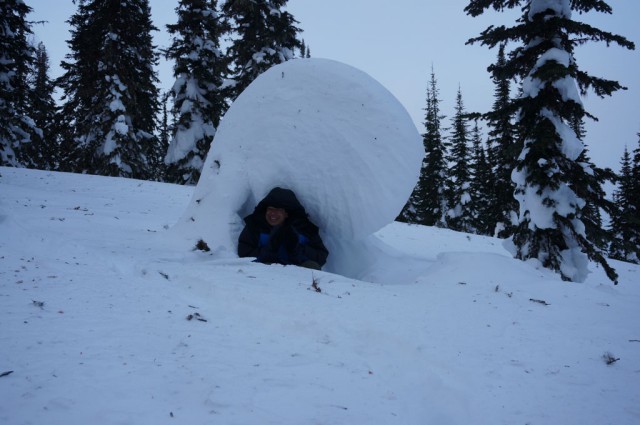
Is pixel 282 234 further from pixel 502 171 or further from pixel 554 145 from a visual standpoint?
pixel 502 171

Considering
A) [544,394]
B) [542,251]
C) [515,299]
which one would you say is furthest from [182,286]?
[542,251]

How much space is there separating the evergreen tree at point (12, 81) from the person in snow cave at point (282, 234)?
16042 mm

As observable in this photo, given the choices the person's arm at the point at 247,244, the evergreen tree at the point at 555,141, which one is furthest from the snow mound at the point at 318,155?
the evergreen tree at the point at 555,141

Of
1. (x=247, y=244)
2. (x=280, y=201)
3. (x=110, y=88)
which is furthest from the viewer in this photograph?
(x=110, y=88)

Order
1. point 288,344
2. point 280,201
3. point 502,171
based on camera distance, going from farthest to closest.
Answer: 1. point 502,171
2. point 280,201
3. point 288,344

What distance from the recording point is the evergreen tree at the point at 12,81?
1485 centimetres

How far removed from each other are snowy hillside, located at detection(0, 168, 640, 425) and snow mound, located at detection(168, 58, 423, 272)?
4.21 feet

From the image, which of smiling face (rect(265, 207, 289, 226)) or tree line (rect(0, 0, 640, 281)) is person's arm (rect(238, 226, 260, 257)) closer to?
smiling face (rect(265, 207, 289, 226))

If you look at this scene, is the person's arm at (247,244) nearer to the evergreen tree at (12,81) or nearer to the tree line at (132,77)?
the tree line at (132,77)

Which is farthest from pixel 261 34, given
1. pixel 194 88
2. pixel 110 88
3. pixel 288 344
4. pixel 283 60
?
pixel 288 344

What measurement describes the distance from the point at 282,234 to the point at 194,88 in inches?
618

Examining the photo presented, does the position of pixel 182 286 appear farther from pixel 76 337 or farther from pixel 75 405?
pixel 75 405

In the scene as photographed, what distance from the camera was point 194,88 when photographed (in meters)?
17.6

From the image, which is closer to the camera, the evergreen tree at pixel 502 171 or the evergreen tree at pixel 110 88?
the evergreen tree at pixel 502 171
